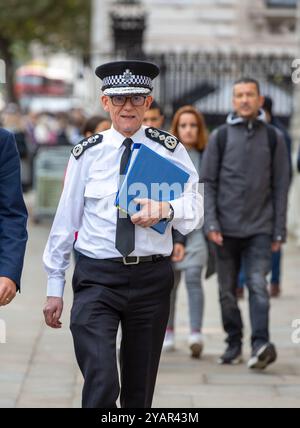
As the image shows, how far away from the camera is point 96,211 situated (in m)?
5.73

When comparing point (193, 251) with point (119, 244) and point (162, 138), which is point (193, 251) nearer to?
point (162, 138)

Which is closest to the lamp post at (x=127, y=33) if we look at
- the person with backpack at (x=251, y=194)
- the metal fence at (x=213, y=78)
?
the metal fence at (x=213, y=78)

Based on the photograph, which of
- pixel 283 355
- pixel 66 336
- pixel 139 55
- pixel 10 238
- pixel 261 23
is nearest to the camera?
pixel 10 238

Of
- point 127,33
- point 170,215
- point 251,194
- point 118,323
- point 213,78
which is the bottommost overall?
point 213,78

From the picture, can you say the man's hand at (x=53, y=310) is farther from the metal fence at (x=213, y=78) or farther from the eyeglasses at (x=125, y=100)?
the metal fence at (x=213, y=78)

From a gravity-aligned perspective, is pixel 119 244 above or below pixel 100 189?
below

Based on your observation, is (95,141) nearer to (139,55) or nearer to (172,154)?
(172,154)

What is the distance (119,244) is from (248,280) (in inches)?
121

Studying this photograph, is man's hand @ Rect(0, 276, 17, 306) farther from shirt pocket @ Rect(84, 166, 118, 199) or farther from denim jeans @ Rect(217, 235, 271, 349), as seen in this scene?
denim jeans @ Rect(217, 235, 271, 349)

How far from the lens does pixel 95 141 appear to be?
19.0 feet

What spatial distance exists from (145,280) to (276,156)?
299 centimetres

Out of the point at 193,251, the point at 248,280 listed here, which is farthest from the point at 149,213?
the point at 193,251

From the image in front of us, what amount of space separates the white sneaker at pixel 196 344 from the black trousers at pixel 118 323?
310 cm

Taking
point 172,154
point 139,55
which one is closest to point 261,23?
point 139,55
